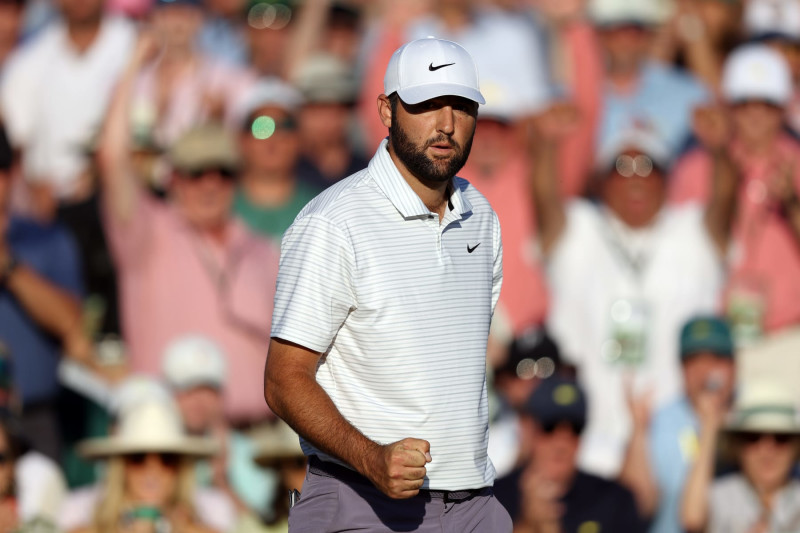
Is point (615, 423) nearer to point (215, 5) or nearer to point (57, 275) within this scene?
point (57, 275)

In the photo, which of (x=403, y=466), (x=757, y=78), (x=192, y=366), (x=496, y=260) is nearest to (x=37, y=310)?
(x=192, y=366)

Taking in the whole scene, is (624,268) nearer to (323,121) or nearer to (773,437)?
(773,437)

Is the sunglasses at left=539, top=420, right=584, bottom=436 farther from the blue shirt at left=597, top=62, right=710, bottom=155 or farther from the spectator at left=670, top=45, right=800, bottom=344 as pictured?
the blue shirt at left=597, top=62, right=710, bottom=155

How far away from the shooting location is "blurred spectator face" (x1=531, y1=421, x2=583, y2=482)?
20.6 feet

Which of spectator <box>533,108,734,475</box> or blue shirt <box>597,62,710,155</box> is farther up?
blue shirt <box>597,62,710,155</box>

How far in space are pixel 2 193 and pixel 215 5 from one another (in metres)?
2.03

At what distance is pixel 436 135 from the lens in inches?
129

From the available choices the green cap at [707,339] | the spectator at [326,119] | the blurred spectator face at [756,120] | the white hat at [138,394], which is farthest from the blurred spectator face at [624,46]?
the white hat at [138,394]

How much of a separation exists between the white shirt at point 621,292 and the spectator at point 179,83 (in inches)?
86.0

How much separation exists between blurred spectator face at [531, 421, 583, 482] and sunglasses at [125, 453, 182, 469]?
162 centimetres

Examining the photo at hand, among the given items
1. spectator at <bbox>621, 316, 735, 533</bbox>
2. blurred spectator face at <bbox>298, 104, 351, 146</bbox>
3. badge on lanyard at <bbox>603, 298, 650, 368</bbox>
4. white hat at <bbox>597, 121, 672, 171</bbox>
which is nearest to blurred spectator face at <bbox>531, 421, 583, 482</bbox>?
spectator at <bbox>621, 316, 735, 533</bbox>

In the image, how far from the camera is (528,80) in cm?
827

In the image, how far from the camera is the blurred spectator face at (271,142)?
302 inches

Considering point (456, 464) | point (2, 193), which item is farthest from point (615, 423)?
point (456, 464)
